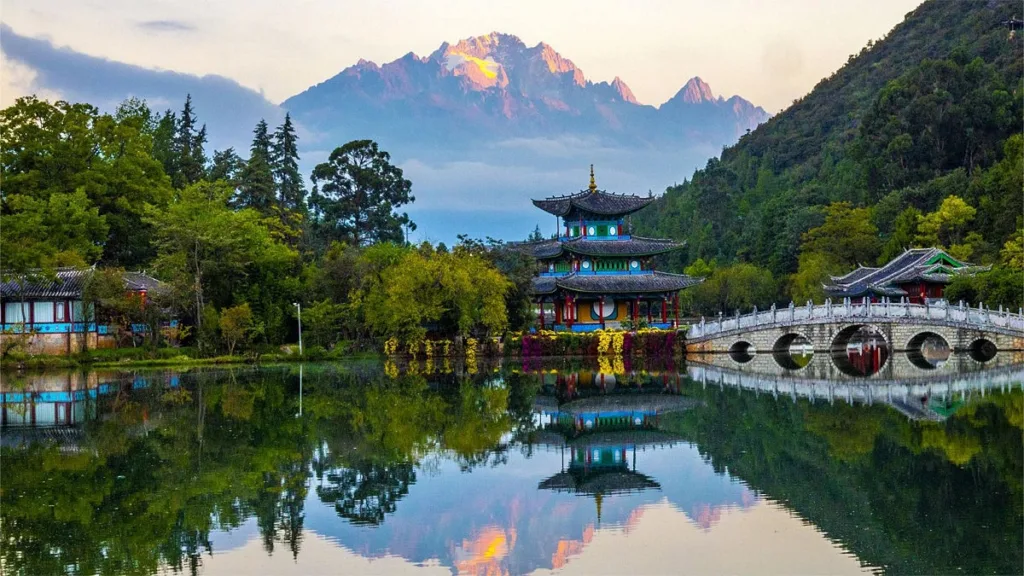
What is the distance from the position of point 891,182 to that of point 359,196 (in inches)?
1192

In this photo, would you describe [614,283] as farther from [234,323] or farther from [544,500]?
[544,500]

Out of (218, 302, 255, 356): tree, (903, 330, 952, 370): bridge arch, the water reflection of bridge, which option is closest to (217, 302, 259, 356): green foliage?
(218, 302, 255, 356): tree

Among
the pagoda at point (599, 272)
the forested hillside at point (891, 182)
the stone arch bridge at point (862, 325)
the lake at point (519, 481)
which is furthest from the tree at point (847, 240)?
the lake at point (519, 481)

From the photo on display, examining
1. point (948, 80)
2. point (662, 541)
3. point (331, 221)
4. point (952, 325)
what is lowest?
point (662, 541)

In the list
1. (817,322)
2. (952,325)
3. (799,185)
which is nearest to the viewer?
(952,325)

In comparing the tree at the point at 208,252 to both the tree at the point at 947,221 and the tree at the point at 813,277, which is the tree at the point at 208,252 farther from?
the tree at the point at 947,221

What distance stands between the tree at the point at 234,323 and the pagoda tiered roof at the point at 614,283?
12302mm

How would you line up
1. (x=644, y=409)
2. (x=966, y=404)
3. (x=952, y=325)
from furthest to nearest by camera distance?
(x=952, y=325), (x=644, y=409), (x=966, y=404)

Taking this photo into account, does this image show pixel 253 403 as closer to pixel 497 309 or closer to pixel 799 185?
pixel 497 309

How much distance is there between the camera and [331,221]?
64812 millimetres

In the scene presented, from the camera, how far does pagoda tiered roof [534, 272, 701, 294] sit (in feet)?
147

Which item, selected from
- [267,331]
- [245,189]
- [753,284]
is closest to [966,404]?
[267,331]

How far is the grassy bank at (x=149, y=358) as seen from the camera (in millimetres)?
36125

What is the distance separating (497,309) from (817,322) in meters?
11.2
